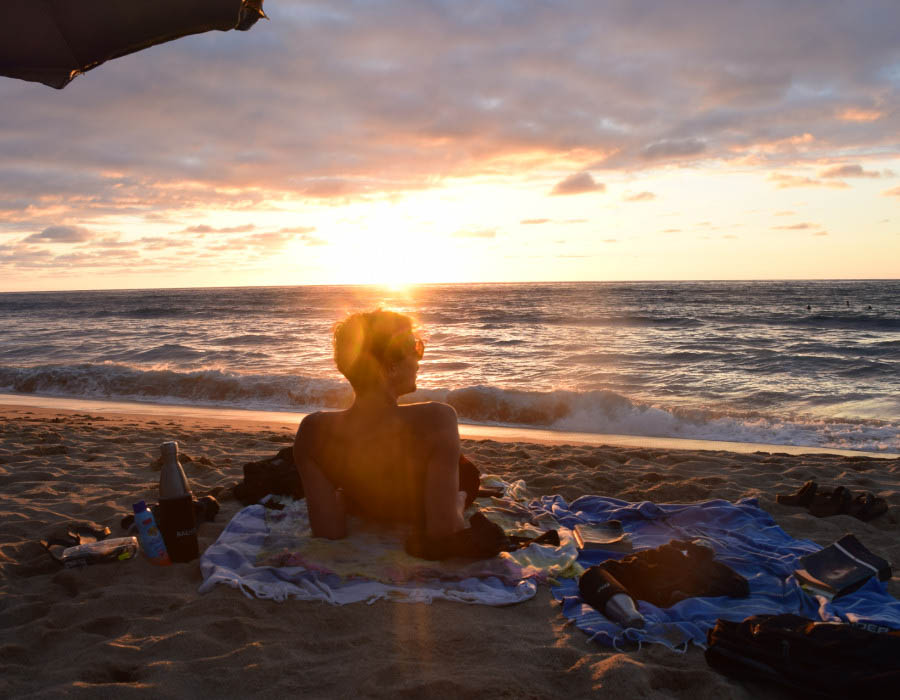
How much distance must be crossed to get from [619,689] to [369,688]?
1.05 metres

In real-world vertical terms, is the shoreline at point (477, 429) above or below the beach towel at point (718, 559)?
below

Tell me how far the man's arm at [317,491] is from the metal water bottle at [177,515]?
707mm

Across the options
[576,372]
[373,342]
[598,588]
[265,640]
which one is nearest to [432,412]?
[373,342]

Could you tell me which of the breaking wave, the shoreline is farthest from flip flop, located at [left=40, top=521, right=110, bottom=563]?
the breaking wave

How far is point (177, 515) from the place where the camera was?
384 centimetres

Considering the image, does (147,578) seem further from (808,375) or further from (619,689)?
(808,375)

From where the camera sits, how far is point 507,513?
482 cm

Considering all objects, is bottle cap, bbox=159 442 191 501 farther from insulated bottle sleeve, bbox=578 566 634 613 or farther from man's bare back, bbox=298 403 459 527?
insulated bottle sleeve, bbox=578 566 634 613

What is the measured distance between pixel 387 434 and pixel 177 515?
1.45 metres

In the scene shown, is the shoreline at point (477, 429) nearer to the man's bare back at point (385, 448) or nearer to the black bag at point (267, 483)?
the black bag at point (267, 483)

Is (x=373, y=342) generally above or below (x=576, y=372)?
above

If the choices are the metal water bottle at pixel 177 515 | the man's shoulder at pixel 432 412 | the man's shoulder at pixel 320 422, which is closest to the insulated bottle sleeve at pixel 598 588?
the man's shoulder at pixel 432 412

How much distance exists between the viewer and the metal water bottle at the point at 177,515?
12.2 feet

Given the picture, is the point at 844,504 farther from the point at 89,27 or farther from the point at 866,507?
the point at 89,27
